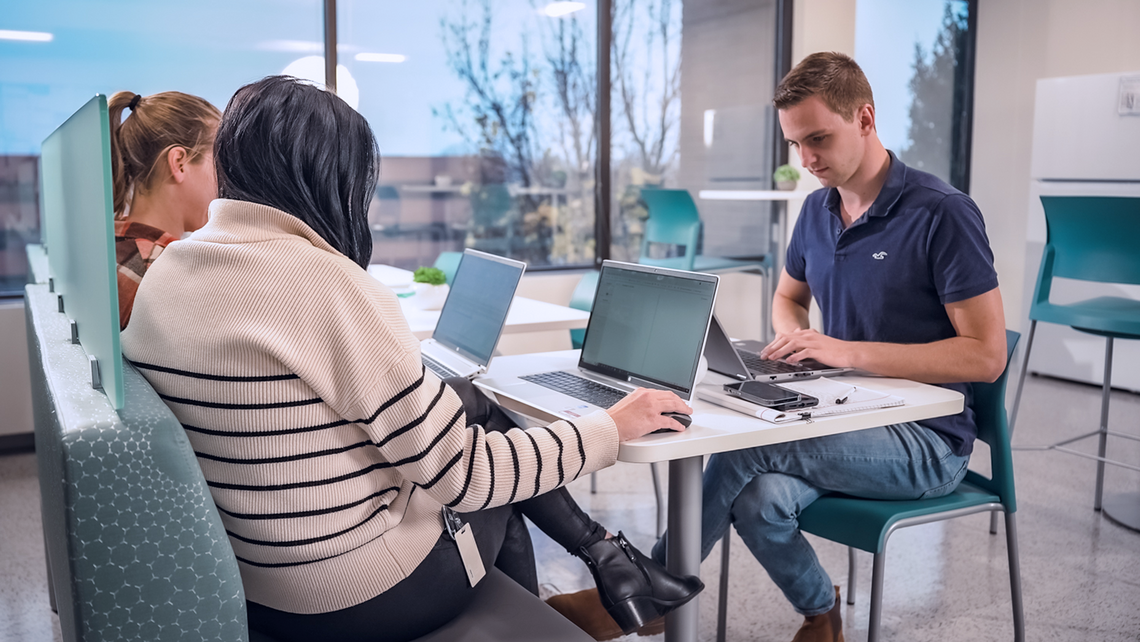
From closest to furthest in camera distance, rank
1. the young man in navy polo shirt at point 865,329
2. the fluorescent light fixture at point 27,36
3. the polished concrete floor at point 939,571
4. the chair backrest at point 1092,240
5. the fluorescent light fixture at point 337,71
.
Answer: the young man in navy polo shirt at point 865,329
the polished concrete floor at point 939,571
the chair backrest at point 1092,240
the fluorescent light fixture at point 27,36
the fluorescent light fixture at point 337,71

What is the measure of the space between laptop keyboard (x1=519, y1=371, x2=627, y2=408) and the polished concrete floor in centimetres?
79

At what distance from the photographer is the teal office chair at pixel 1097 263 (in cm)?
288

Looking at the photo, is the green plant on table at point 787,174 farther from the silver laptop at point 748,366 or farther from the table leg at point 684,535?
the table leg at point 684,535

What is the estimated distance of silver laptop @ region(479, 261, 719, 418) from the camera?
5.03ft

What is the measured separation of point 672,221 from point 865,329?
9.56 feet

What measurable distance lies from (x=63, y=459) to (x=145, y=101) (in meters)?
1.33

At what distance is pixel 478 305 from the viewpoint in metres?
2.07

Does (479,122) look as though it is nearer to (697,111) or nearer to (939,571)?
(697,111)

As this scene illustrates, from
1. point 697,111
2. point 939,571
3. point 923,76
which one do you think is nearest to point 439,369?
point 939,571

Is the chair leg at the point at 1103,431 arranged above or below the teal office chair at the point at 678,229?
below

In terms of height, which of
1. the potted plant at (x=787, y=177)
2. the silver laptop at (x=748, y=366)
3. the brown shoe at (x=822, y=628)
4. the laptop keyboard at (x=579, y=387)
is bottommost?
the brown shoe at (x=822, y=628)

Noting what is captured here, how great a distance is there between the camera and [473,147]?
4641 millimetres

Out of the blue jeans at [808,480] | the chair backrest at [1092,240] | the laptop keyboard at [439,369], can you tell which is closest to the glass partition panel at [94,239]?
the laptop keyboard at [439,369]

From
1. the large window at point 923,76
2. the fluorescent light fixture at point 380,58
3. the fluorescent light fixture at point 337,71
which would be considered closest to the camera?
the fluorescent light fixture at point 337,71
